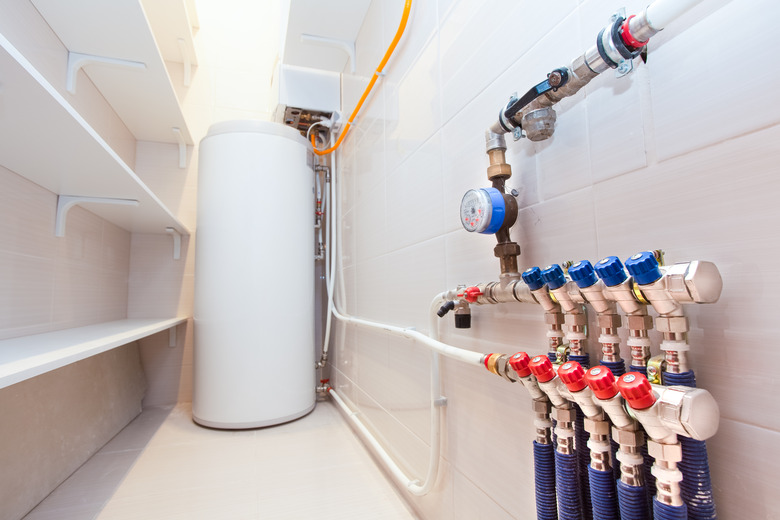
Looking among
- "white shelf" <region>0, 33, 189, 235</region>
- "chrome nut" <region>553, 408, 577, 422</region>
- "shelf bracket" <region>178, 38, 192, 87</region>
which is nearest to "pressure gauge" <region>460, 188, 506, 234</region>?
"chrome nut" <region>553, 408, 577, 422</region>

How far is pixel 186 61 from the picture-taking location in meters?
1.92

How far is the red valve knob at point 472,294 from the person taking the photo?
61cm

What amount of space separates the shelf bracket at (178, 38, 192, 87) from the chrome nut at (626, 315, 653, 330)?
7.09 feet

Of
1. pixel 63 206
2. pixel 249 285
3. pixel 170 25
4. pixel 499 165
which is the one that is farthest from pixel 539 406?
pixel 170 25

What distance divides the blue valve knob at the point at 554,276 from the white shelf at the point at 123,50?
1326 millimetres

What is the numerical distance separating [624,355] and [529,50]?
44 cm

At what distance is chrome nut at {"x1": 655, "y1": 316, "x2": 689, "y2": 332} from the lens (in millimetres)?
338

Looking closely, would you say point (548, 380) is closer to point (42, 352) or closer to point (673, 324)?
point (673, 324)

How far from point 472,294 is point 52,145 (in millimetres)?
939

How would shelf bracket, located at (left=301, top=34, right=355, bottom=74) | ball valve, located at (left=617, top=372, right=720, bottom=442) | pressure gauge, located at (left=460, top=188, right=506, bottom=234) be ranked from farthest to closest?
1. shelf bracket, located at (left=301, top=34, right=355, bottom=74)
2. pressure gauge, located at (left=460, top=188, right=506, bottom=234)
3. ball valve, located at (left=617, top=372, right=720, bottom=442)

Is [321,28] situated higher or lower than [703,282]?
higher

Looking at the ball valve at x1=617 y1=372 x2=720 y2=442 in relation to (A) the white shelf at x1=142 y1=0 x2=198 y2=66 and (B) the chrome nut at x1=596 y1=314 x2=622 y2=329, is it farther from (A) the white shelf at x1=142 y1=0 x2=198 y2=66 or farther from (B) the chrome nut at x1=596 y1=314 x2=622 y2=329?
(A) the white shelf at x1=142 y1=0 x2=198 y2=66

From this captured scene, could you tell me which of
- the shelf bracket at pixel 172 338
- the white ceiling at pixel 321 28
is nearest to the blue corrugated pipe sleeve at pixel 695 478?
the white ceiling at pixel 321 28

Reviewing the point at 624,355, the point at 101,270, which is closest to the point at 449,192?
the point at 624,355
